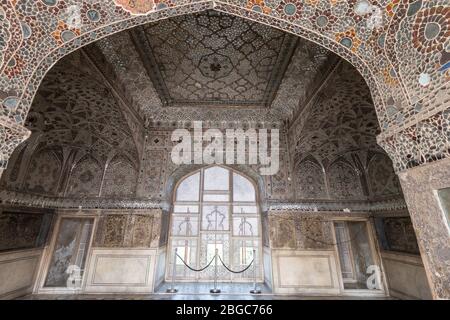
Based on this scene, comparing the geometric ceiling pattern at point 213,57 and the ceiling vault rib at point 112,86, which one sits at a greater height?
the geometric ceiling pattern at point 213,57

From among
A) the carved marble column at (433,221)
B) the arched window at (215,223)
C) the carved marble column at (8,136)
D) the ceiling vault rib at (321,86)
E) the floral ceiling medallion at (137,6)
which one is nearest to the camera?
the carved marble column at (433,221)

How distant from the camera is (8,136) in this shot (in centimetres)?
196

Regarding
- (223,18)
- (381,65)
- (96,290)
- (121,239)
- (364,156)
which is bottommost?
(96,290)

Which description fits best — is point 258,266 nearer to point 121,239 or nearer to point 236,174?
point 236,174

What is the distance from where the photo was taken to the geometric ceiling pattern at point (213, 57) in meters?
3.52

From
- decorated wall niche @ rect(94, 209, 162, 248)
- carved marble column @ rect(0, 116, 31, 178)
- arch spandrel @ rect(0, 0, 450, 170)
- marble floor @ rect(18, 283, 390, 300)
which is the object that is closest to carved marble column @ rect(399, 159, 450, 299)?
arch spandrel @ rect(0, 0, 450, 170)

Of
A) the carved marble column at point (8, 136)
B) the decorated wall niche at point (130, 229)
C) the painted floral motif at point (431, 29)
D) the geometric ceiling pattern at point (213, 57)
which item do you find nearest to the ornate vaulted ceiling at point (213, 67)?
the geometric ceiling pattern at point (213, 57)

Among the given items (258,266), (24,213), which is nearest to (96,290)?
(24,213)

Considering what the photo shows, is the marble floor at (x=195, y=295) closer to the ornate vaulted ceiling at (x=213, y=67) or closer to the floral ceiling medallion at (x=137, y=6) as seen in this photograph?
the ornate vaulted ceiling at (x=213, y=67)

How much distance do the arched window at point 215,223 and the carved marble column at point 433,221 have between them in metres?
Answer: 4.63

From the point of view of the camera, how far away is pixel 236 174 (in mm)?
6629

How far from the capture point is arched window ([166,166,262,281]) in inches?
233
